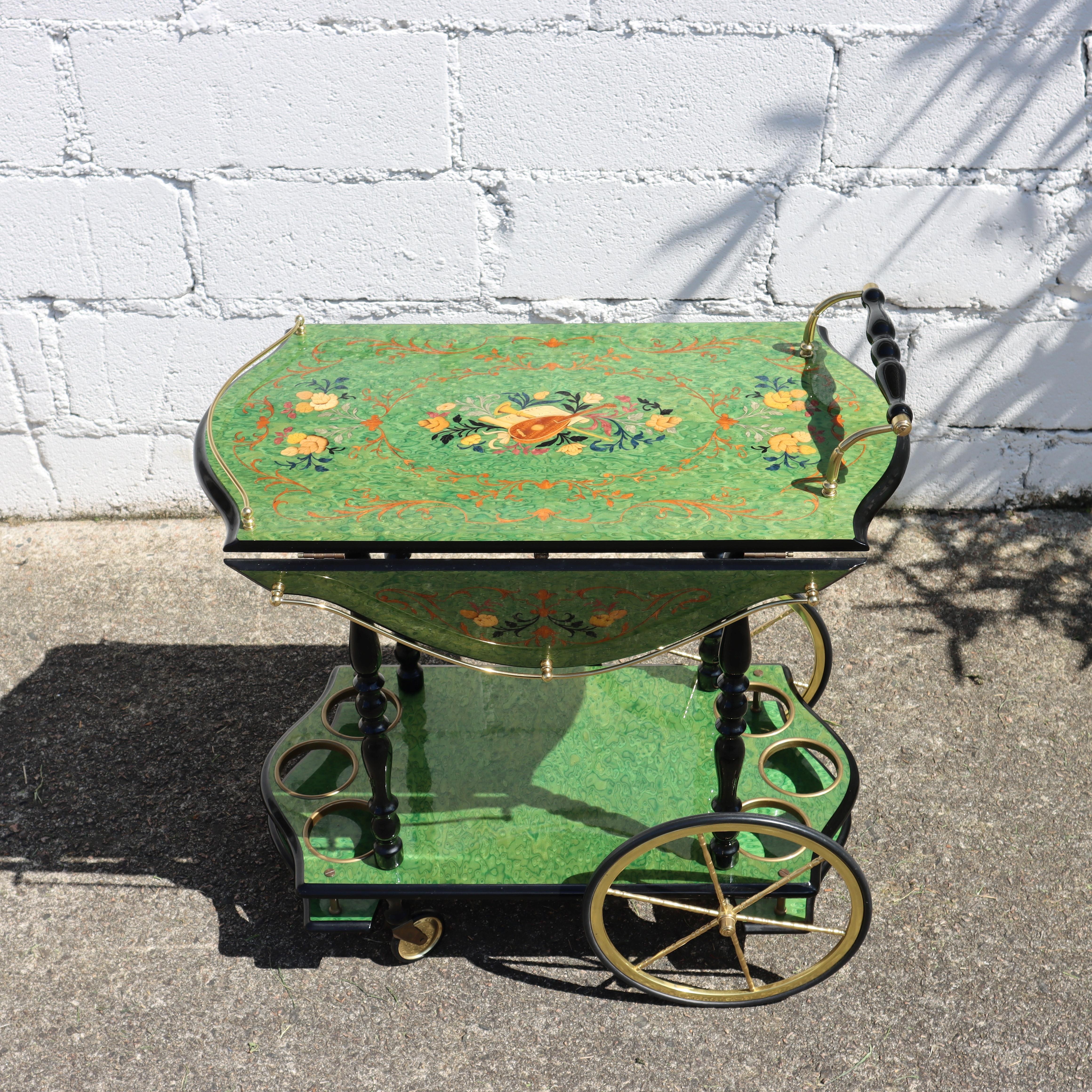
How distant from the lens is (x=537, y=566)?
6.07 feet

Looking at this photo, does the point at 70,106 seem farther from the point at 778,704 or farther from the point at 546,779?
the point at 778,704

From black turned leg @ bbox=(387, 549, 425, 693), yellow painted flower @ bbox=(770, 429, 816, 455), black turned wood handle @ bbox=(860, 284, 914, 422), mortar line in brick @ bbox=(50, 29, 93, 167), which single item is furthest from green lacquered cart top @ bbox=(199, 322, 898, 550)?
mortar line in brick @ bbox=(50, 29, 93, 167)

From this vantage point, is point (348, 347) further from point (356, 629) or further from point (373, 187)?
point (373, 187)

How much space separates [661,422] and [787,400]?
0.29 metres

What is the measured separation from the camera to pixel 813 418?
7.00 ft

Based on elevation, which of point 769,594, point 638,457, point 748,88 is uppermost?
point 748,88

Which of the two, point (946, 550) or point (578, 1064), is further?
point (946, 550)

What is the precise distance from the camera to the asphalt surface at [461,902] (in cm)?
215

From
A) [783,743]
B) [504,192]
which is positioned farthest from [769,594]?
[504,192]

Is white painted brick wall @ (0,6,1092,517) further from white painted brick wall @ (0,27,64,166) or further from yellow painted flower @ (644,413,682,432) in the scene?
yellow painted flower @ (644,413,682,432)

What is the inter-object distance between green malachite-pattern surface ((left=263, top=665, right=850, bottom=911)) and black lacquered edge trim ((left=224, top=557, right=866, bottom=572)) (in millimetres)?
780

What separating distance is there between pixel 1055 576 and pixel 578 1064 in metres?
2.39

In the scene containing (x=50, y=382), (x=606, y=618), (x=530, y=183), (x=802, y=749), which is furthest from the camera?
(x=50, y=382)

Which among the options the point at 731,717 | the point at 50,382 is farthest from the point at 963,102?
the point at 50,382
